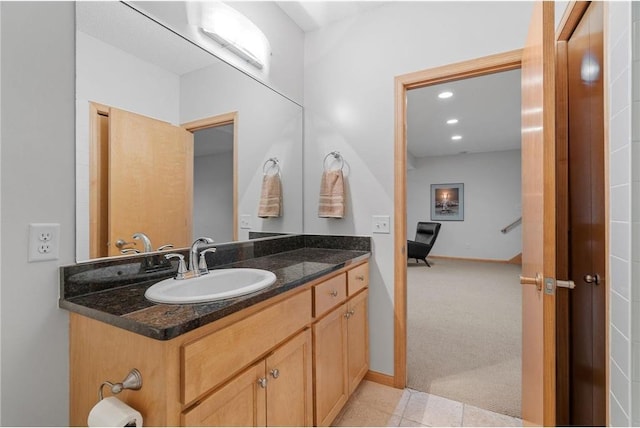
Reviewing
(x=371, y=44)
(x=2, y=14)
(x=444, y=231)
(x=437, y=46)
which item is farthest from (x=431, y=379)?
(x=444, y=231)

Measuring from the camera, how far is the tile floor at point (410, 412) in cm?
160

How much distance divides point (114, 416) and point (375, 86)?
6.87 ft

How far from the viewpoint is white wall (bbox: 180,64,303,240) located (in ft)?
5.07

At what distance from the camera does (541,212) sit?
1079 millimetres

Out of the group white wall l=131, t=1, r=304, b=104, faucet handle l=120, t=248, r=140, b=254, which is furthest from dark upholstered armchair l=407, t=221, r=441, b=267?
faucet handle l=120, t=248, r=140, b=254

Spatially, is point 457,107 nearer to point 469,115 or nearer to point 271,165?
point 469,115

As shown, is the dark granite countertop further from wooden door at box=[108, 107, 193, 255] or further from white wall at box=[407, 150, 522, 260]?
white wall at box=[407, 150, 522, 260]

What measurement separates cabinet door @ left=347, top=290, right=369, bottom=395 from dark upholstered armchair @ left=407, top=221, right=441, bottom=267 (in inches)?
161

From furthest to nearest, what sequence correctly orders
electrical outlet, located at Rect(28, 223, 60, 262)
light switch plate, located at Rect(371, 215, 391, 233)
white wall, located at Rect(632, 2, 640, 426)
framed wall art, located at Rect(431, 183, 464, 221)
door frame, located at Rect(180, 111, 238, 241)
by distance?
framed wall art, located at Rect(431, 183, 464, 221) < light switch plate, located at Rect(371, 215, 391, 233) < door frame, located at Rect(180, 111, 238, 241) < electrical outlet, located at Rect(28, 223, 60, 262) < white wall, located at Rect(632, 2, 640, 426)

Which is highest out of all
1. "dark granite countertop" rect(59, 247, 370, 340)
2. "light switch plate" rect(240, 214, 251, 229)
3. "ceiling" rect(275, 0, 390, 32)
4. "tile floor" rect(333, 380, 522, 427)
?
"ceiling" rect(275, 0, 390, 32)

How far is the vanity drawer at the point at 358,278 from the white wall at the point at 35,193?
128 cm

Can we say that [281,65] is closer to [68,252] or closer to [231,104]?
[231,104]

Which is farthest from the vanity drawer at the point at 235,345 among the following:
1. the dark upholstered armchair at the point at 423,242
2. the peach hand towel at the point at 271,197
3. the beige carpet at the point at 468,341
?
the dark upholstered armchair at the point at 423,242

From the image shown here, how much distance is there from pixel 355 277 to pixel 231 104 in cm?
129
